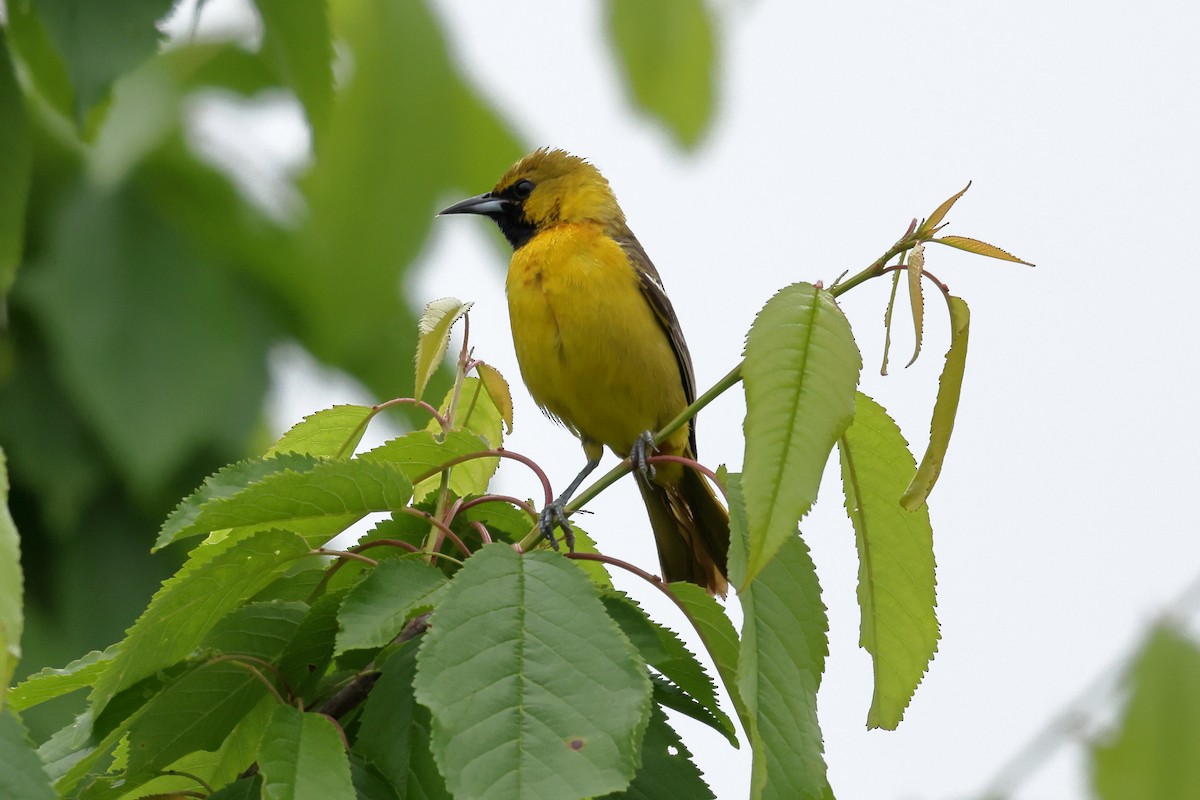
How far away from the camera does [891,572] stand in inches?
76.2

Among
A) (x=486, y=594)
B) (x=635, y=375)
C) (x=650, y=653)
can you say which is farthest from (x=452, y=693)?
(x=635, y=375)

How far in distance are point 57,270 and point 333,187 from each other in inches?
146

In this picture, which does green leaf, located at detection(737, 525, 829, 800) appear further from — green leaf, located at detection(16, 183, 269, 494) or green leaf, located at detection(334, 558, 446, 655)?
green leaf, located at detection(16, 183, 269, 494)

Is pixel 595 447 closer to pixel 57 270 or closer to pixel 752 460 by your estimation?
pixel 57 270

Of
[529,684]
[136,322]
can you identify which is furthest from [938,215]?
[136,322]

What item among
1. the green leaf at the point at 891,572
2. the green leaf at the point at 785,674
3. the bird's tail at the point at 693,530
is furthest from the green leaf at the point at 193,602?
the bird's tail at the point at 693,530

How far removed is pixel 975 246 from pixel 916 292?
14 centimetres

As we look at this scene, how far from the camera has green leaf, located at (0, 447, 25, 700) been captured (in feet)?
3.97

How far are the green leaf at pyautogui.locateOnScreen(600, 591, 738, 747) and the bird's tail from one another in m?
2.41

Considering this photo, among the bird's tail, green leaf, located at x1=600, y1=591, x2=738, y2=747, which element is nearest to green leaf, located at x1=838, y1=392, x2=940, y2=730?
green leaf, located at x1=600, y1=591, x2=738, y2=747

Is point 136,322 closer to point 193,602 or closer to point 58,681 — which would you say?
point 58,681

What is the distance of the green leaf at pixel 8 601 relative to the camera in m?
1.21

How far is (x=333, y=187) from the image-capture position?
1993 millimetres

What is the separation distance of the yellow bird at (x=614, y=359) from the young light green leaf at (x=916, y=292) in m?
2.30
